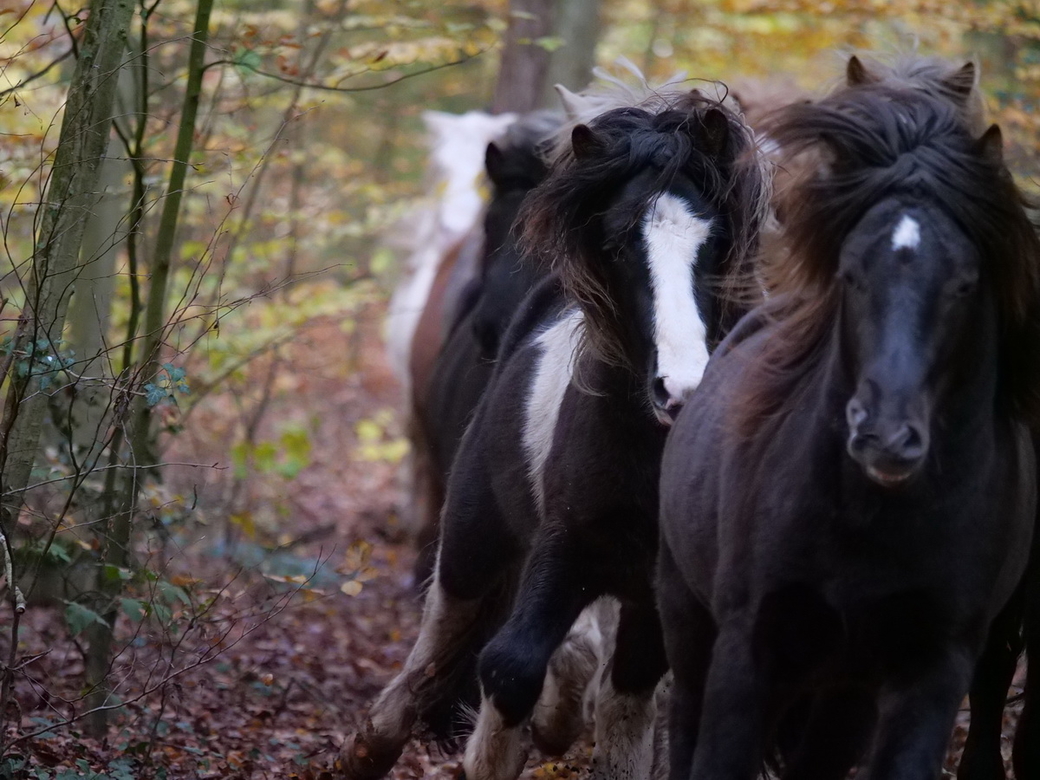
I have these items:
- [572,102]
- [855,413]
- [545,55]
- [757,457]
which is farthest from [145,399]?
[545,55]

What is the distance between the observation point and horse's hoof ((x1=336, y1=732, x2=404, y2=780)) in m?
5.52

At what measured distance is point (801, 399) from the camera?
142 inches

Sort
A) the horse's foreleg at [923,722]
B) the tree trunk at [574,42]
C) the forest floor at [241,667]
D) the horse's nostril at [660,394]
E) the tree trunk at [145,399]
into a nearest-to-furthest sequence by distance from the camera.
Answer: the horse's foreleg at [923,722]
the horse's nostril at [660,394]
the forest floor at [241,667]
the tree trunk at [145,399]
the tree trunk at [574,42]

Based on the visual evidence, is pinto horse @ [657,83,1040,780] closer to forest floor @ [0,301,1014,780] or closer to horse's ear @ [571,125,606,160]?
horse's ear @ [571,125,606,160]

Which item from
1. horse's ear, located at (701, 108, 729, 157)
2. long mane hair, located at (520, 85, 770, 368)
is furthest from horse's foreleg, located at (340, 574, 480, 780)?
horse's ear, located at (701, 108, 729, 157)

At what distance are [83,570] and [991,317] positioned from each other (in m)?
4.89

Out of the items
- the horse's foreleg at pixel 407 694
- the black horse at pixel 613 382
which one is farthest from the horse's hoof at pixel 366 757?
the black horse at pixel 613 382

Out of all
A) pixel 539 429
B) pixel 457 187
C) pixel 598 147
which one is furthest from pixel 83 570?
pixel 457 187

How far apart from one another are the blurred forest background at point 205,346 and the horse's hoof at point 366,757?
0.15 metres

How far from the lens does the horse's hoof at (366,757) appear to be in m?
5.52

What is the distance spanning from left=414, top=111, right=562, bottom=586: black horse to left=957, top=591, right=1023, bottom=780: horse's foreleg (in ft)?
8.78

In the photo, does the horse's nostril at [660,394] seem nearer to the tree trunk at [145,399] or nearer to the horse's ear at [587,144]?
the horse's ear at [587,144]

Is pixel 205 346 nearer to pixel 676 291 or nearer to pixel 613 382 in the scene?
pixel 613 382

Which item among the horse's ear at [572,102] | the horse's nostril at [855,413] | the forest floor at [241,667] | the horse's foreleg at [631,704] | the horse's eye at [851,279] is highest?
the horse's ear at [572,102]
